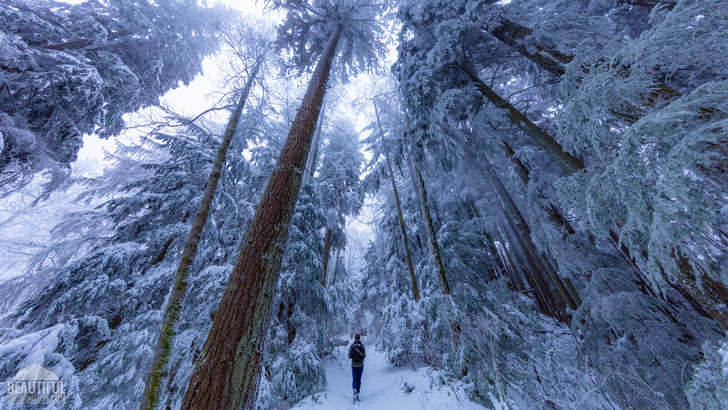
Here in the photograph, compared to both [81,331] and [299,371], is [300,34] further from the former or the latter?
[299,371]

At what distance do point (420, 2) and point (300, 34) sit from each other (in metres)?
3.97

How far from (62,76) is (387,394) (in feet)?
36.4

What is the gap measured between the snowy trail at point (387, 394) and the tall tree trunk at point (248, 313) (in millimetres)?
4314

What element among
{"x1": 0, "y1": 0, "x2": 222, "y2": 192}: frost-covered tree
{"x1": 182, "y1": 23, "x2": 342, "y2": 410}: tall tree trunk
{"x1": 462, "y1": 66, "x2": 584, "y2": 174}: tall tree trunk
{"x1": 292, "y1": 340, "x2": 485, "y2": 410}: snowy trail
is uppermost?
{"x1": 0, "y1": 0, "x2": 222, "y2": 192}: frost-covered tree

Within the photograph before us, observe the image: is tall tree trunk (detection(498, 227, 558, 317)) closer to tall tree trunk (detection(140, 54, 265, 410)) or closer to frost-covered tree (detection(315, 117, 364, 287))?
frost-covered tree (detection(315, 117, 364, 287))

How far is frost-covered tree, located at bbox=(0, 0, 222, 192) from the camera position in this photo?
5.05 m

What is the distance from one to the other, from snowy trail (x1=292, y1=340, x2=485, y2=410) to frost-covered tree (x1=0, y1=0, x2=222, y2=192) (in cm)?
841

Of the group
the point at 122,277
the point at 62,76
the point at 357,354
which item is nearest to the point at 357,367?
the point at 357,354

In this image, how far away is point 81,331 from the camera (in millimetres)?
4938

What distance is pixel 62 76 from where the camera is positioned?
5.30 m

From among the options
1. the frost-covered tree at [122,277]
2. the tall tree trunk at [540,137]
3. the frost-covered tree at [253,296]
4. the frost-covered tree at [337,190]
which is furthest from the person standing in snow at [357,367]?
the tall tree trunk at [540,137]

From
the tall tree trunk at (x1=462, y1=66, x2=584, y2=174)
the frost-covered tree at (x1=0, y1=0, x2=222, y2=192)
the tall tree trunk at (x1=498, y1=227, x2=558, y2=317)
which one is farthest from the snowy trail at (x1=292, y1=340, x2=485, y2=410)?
the frost-covered tree at (x1=0, y1=0, x2=222, y2=192)

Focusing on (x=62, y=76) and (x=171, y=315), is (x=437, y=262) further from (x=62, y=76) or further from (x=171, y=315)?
(x=62, y=76)

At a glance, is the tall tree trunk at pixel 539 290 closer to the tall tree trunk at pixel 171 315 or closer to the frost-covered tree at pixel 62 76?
the tall tree trunk at pixel 171 315
